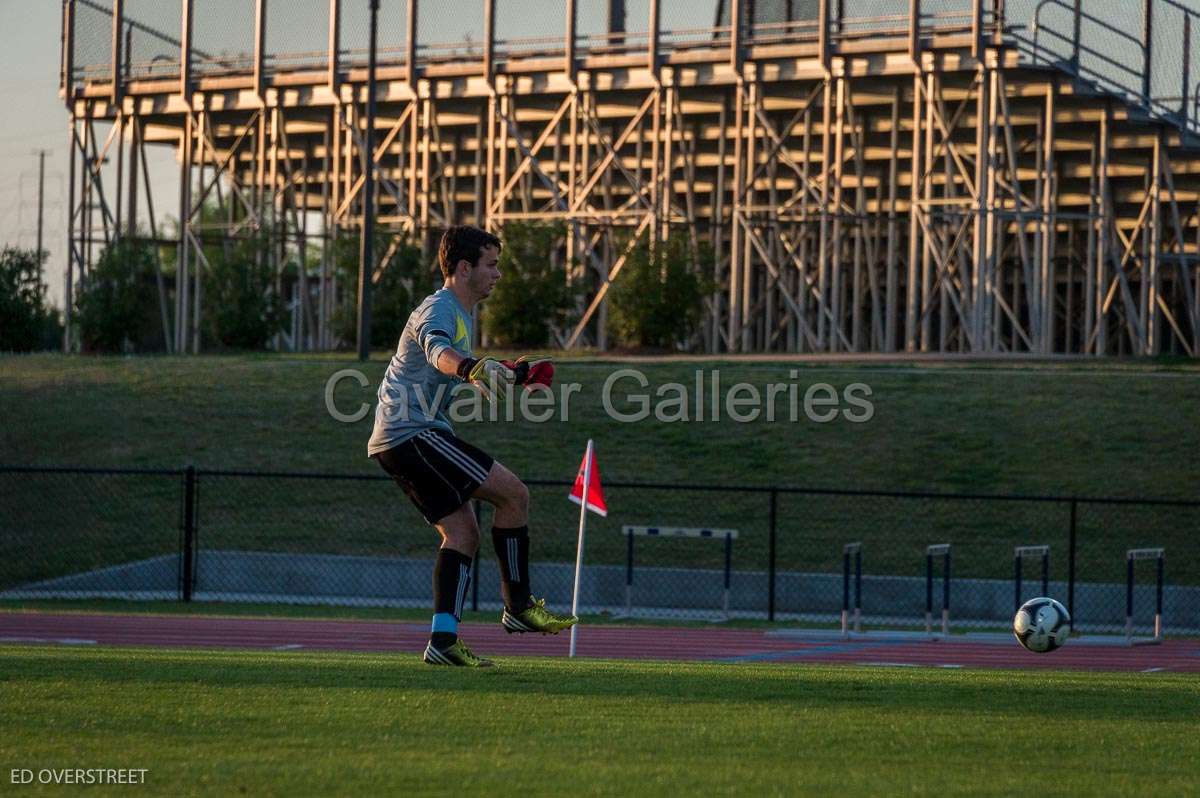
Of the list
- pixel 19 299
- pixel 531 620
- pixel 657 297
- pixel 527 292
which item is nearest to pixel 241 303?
pixel 19 299

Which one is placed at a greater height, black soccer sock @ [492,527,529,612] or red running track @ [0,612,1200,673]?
black soccer sock @ [492,527,529,612]

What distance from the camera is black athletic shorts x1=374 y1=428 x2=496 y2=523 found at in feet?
29.2

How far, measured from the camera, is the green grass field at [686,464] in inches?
970

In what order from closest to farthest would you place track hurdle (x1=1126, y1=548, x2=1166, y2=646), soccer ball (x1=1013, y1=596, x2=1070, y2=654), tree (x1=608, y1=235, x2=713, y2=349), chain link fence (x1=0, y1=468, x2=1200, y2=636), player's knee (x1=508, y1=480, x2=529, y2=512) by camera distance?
player's knee (x1=508, y1=480, x2=529, y2=512)
soccer ball (x1=1013, y1=596, x2=1070, y2=654)
track hurdle (x1=1126, y1=548, x2=1166, y2=646)
chain link fence (x1=0, y1=468, x2=1200, y2=636)
tree (x1=608, y1=235, x2=713, y2=349)

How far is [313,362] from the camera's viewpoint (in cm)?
3678

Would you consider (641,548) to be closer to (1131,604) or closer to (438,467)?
(1131,604)

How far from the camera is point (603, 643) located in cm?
1644

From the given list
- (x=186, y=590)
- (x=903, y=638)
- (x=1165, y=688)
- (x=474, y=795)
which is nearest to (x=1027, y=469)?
(x=903, y=638)

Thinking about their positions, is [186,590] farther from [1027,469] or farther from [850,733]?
[850,733]

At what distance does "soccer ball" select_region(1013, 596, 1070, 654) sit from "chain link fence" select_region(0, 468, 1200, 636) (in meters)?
5.99

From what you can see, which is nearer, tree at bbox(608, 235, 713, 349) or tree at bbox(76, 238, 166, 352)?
tree at bbox(608, 235, 713, 349)

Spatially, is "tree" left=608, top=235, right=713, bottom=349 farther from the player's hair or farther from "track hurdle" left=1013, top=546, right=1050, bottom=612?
the player's hair

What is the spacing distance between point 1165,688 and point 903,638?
29.5ft

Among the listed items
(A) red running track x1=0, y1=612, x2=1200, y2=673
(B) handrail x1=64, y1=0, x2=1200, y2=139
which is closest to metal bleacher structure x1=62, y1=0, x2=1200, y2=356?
(B) handrail x1=64, y1=0, x2=1200, y2=139
